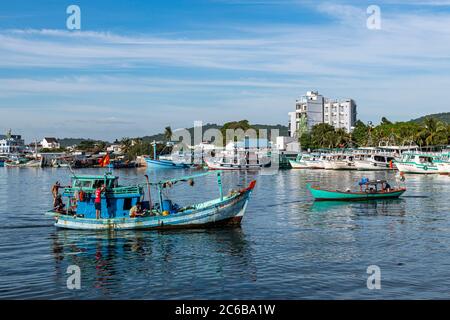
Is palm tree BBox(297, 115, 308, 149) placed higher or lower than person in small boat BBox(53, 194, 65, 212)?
higher

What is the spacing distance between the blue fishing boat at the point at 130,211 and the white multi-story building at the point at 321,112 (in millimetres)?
139585

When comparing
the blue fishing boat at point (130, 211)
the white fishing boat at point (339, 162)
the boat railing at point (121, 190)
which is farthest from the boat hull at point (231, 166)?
the boat railing at point (121, 190)

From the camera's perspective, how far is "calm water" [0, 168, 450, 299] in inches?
893

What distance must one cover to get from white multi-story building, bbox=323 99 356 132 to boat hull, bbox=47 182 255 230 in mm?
144879

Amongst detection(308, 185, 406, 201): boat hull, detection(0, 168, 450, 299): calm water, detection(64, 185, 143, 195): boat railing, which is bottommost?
detection(0, 168, 450, 299): calm water

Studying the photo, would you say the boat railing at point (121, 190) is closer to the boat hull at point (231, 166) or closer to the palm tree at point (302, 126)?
the boat hull at point (231, 166)

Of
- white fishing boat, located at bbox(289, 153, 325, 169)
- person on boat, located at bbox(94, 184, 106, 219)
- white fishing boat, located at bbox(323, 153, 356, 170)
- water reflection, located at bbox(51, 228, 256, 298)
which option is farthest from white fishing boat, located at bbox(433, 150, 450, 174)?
person on boat, located at bbox(94, 184, 106, 219)

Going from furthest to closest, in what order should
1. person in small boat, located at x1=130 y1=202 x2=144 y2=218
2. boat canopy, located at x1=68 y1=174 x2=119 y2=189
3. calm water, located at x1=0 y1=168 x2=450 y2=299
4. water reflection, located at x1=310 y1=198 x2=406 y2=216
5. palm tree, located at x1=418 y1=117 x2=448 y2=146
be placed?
palm tree, located at x1=418 y1=117 x2=448 y2=146 < water reflection, located at x1=310 y1=198 x2=406 y2=216 < boat canopy, located at x1=68 y1=174 x2=119 y2=189 < person in small boat, located at x1=130 y1=202 x2=144 y2=218 < calm water, located at x1=0 y1=168 x2=450 y2=299

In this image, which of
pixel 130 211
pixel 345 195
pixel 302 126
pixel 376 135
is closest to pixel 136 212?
pixel 130 211

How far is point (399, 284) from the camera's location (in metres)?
23.3

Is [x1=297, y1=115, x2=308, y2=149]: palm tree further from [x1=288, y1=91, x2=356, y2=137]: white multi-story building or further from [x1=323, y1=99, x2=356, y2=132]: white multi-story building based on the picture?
[x1=323, y1=99, x2=356, y2=132]: white multi-story building

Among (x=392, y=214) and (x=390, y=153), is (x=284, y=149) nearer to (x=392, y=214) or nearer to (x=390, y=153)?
(x=390, y=153)
